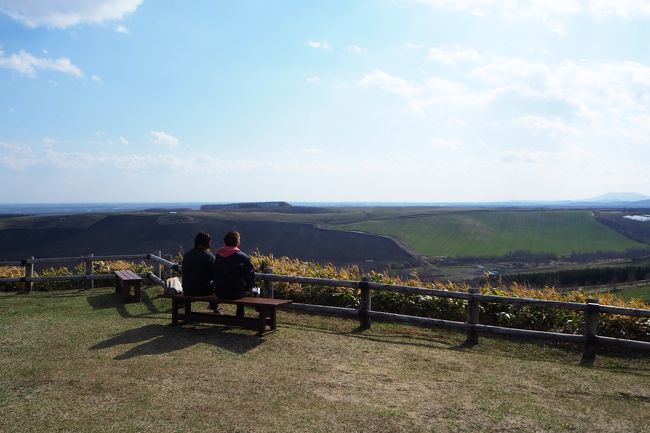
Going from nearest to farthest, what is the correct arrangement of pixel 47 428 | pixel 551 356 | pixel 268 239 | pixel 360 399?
1. pixel 47 428
2. pixel 360 399
3. pixel 551 356
4. pixel 268 239

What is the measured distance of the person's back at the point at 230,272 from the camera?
9023 millimetres

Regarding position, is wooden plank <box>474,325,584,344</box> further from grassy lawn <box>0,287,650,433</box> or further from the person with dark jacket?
the person with dark jacket

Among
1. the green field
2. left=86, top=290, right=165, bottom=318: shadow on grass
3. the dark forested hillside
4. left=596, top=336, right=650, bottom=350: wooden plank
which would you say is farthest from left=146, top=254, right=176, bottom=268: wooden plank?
the green field

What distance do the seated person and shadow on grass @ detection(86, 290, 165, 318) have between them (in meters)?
1.94

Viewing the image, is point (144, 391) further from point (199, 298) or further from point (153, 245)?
point (153, 245)

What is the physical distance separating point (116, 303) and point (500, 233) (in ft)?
349

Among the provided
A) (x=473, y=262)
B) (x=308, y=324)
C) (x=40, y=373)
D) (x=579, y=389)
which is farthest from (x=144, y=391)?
(x=473, y=262)

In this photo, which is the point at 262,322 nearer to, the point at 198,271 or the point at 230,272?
the point at 230,272

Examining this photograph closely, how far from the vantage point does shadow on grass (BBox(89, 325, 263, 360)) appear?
798cm

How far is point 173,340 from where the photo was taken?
28.0 feet

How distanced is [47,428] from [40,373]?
6.64 feet

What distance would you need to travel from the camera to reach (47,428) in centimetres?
512

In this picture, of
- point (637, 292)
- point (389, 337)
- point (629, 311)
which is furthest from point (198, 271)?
point (637, 292)

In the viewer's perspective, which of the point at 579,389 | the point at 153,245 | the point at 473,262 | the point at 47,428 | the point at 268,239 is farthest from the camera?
the point at 268,239
